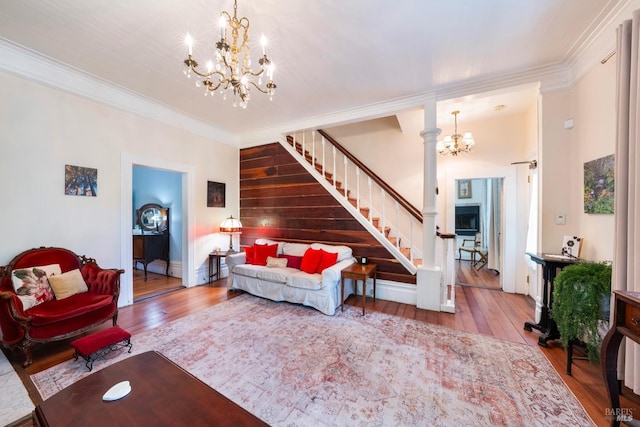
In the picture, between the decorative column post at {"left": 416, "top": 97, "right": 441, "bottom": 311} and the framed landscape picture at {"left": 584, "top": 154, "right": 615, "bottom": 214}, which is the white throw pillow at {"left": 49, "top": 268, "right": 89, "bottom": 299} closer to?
the decorative column post at {"left": 416, "top": 97, "right": 441, "bottom": 311}

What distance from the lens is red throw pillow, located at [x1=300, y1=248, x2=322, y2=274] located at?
363cm

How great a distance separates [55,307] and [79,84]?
2.69 metres

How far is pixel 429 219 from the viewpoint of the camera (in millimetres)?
3375

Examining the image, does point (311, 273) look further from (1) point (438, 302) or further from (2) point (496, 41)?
(2) point (496, 41)

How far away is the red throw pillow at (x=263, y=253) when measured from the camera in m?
4.13

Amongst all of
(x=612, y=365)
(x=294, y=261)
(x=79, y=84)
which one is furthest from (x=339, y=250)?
(x=79, y=84)

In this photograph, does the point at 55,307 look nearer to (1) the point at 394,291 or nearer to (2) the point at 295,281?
(2) the point at 295,281

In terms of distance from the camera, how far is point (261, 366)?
211 cm

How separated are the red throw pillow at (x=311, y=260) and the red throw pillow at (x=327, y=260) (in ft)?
0.16

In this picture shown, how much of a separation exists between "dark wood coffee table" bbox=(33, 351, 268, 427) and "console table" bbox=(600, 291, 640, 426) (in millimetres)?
2064

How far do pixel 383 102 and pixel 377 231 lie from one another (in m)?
2.03

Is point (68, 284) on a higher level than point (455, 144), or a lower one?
lower

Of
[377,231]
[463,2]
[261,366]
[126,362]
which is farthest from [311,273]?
[463,2]

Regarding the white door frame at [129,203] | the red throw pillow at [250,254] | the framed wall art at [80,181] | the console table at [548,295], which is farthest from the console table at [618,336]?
the framed wall art at [80,181]
